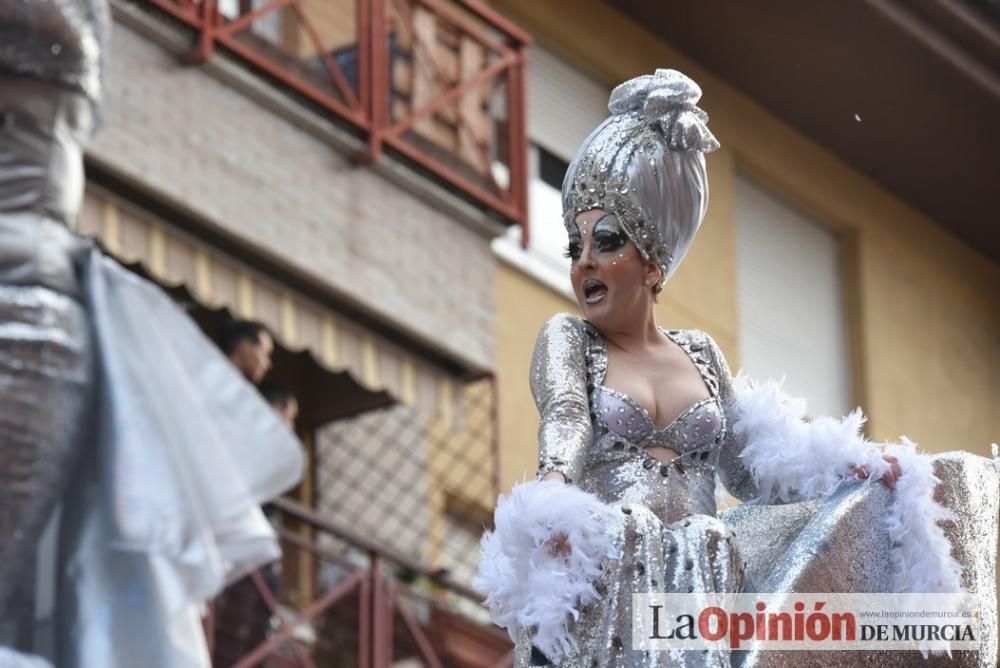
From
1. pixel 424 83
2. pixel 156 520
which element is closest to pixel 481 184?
pixel 424 83

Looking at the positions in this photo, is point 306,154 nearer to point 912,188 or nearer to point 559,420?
point 912,188

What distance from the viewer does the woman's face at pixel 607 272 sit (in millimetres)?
5953

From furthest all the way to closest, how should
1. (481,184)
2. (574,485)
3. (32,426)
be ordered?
(481,184) → (32,426) → (574,485)

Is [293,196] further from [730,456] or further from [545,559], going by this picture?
[545,559]

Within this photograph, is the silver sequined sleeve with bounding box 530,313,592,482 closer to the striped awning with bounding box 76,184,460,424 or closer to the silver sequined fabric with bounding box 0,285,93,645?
the silver sequined fabric with bounding box 0,285,93,645

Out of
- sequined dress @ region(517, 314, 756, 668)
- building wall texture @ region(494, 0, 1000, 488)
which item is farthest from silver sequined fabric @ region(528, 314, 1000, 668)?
building wall texture @ region(494, 0, 1000, 488)

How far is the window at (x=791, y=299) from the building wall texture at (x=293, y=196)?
7.28 ft

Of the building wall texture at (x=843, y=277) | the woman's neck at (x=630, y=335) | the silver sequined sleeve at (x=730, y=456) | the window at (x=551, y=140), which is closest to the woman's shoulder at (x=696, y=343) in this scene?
the silver sequined sleeve at (x=730, y=456)

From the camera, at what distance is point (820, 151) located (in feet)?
59.3

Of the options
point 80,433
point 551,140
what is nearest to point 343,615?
point 551,140

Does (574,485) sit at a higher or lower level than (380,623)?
lower

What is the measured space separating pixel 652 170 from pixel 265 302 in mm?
8246

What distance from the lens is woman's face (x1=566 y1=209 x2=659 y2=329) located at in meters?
5.95

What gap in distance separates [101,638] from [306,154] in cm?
629
